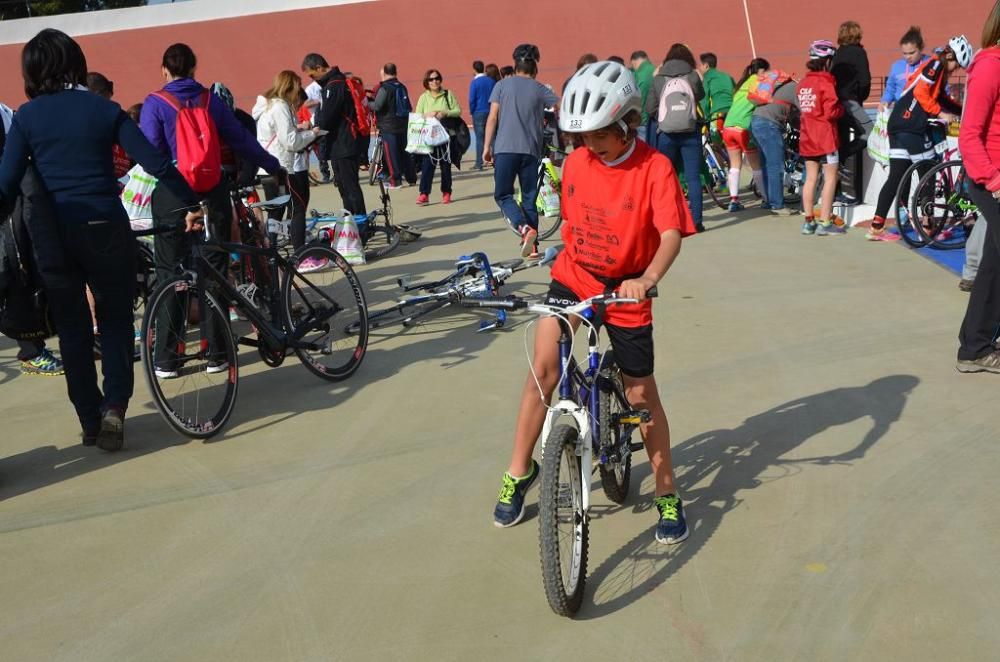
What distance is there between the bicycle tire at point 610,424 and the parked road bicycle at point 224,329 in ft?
7.75

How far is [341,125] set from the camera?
10922mm

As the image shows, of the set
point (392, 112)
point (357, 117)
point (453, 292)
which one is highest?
point (357, 117)

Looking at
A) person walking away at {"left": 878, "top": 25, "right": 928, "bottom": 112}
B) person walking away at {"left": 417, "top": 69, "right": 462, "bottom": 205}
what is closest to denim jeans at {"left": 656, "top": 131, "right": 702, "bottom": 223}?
person walking away at {"left": 878, "top": 25, "right": 928, "bottom": 112}

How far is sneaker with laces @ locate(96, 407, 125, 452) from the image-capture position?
568 cm

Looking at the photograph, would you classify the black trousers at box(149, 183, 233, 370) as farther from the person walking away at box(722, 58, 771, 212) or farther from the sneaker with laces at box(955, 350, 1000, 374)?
the person walking away at box(722, 58, 771, 212)

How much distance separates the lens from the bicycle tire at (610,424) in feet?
13.6

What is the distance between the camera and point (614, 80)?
391 cm

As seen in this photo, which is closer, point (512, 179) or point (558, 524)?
point (558, 524)

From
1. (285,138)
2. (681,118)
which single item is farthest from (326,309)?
(681,118)

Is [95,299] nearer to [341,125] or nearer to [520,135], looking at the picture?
[520,135]

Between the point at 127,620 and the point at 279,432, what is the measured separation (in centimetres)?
197

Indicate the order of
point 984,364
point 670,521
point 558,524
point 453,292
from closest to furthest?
point 558,524 < point 670,521 < point 984,364 < point 453,292

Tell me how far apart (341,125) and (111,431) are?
5.86 meters

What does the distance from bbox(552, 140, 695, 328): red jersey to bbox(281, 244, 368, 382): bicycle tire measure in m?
2.67
